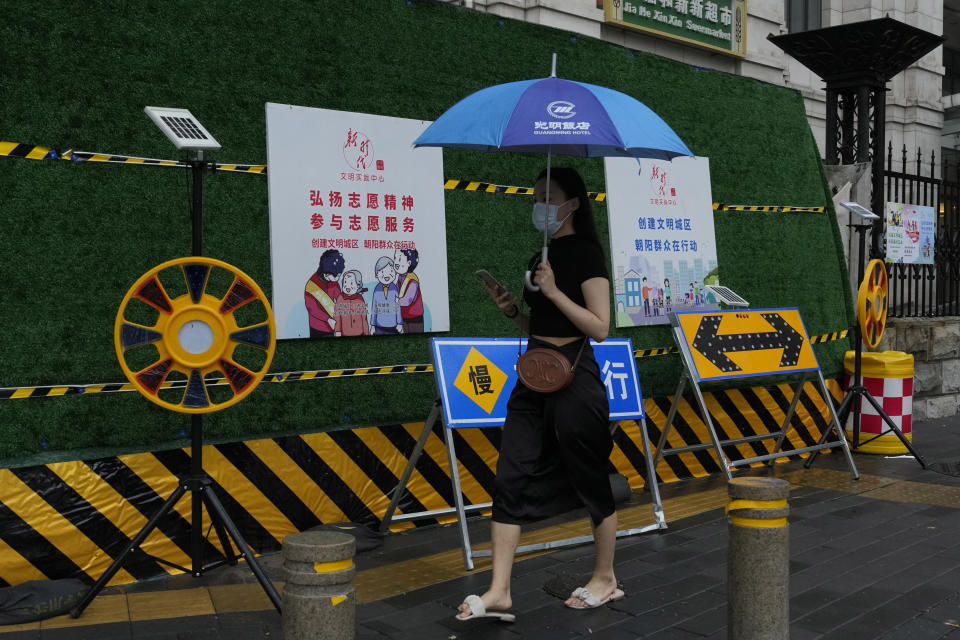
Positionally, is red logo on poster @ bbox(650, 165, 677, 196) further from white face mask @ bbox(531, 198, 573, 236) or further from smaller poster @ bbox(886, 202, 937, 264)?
smaller poster @ bbox(886, 202, 937, 264)

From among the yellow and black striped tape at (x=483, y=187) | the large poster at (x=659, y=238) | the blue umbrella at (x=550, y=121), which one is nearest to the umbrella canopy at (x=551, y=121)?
the blue umbrella at (x=550, y=121)

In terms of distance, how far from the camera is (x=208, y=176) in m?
5.05

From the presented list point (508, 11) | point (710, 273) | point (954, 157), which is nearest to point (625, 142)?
point (710, 273)

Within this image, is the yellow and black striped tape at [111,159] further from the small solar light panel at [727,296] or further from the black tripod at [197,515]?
the small solar light panel at [727,296]

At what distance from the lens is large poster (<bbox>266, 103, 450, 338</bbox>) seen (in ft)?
17.3

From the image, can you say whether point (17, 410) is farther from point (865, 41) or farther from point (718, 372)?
point (865, 41)

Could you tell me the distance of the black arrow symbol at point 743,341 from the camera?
6809 mm

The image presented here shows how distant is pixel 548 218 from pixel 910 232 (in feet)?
24.7

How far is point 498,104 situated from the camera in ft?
13.9

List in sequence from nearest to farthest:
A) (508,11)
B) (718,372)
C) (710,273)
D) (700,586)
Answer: (700,586)
(718,372)
(710,273)
(508,11)

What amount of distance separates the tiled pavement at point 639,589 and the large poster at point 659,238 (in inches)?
63.3

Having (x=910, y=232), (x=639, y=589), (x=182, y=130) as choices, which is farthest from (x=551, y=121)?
(x=910, y=232)

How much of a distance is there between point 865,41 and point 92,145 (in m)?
6.86

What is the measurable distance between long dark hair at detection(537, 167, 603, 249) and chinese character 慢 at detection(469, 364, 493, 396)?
1383mm
